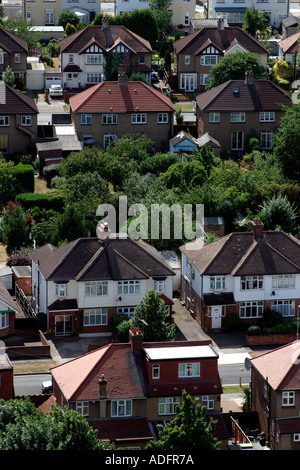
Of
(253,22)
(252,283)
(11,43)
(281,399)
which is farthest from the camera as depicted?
(253,22)

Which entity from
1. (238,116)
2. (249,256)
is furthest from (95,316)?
(238,116)

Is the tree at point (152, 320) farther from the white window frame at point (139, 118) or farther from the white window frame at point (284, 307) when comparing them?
the white window frame at point (139, 118)

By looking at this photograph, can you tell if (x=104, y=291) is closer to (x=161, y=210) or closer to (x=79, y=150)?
(x=161, y=210)

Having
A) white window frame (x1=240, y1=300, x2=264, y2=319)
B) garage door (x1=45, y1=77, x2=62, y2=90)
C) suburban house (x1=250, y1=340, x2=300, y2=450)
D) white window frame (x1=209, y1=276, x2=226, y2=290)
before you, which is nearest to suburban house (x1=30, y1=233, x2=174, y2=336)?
white window frame (x1=209, y1=276, x2=226, y2=290)

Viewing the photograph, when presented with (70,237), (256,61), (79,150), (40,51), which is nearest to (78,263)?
(70,237)

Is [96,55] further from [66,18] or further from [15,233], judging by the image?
[15,233]

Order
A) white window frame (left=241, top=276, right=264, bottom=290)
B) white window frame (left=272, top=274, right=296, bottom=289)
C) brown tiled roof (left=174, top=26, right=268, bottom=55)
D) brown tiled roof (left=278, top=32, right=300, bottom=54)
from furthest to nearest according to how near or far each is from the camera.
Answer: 1. brown tiled roof (left=278, top=32, right=300, bottom=54)
2. brown tiled roof (left=174, top=26, right=268, bottom=55)
3. white window frame (left=272, top=274, right=296, bottom=289)
4. white window frame (left=241, top=276, right=264, bottom=290)

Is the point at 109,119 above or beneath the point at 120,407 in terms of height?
above

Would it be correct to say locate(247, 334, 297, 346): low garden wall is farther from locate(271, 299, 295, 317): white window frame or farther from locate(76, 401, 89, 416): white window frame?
locate(76, 401, 89, 416): white window frame
